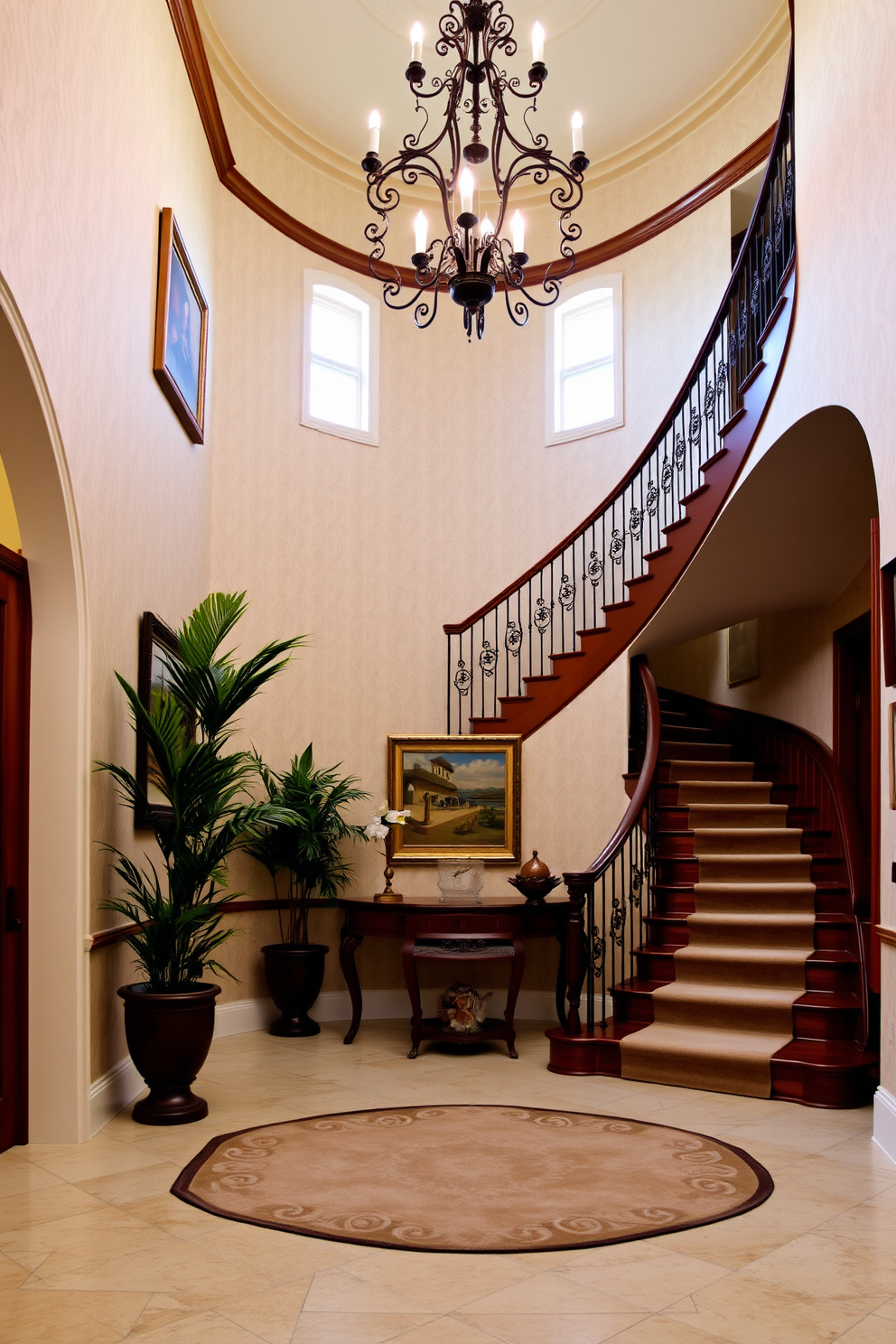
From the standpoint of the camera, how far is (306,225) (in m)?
8.30

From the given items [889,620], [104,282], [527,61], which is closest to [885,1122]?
[889,620]

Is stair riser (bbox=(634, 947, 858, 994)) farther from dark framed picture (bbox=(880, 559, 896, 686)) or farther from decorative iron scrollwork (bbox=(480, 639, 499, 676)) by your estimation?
decorative iron scrollwork (bbox=(480, 639, 499, 676))

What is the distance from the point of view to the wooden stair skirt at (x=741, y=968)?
5.23m

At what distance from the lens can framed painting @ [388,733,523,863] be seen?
747cm

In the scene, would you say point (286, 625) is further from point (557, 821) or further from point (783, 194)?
point (783, 194)

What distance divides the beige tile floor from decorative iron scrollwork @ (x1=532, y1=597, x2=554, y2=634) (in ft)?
14.8

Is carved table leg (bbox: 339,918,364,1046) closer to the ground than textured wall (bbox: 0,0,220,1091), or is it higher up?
closer to the ground

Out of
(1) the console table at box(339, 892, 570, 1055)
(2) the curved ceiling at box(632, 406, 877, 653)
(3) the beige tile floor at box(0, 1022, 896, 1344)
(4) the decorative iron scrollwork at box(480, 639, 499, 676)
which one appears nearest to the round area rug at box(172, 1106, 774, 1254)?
(3) the beige tile floor at box(0, 1022, 896, 1344)

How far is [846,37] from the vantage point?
4625mm

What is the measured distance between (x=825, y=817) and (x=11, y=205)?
228 inches

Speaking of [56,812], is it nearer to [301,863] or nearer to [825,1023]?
[301,863]

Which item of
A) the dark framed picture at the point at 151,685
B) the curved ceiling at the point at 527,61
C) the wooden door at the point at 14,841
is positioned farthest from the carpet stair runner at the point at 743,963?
the curved ceiling at the point at 527,61

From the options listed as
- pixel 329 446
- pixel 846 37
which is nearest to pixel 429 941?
pixel 329 446

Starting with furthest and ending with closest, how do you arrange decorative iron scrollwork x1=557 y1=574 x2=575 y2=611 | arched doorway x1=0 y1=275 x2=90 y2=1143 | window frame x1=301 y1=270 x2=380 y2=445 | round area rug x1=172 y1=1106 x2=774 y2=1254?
1. decorative iron scrollwork x1=557 y1=574 x2=575 y2=611
2. window frame x1=301 y1=270 x2=380 y2=445
3. arched doorway x1=0 y1=275 x2=90 y2=1143
4. round area rug x1=172 y1=1106 x2=774 y2=1254
